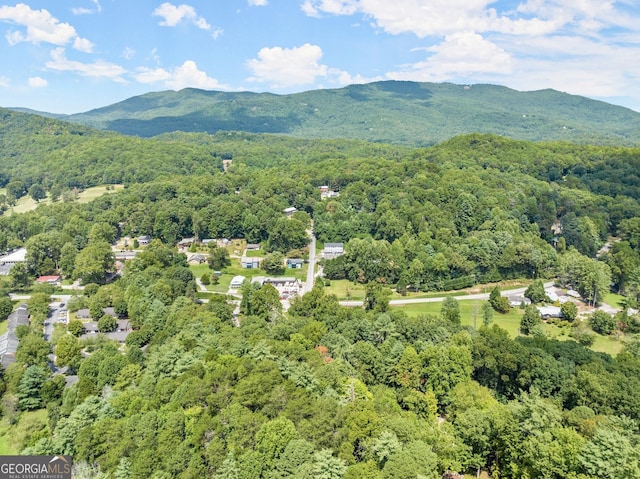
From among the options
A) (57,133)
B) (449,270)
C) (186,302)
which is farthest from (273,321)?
(57,133)

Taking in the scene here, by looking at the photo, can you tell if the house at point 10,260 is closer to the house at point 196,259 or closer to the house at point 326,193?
the house at point 196,259

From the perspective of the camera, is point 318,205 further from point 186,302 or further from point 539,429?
point 539,429

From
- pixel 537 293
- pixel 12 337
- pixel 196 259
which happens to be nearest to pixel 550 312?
pixel 537 293

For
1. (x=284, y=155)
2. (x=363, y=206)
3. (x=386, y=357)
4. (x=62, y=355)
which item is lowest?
(x=62, y=355)

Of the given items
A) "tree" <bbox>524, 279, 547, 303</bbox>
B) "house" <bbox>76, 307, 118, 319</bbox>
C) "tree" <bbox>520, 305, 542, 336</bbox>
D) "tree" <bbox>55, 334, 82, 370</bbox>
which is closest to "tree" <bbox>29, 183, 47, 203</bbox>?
"house" <bbox>76, 307, 118, 319</bbox>

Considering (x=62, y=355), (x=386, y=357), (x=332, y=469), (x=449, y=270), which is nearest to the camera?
(x=332, y=469)

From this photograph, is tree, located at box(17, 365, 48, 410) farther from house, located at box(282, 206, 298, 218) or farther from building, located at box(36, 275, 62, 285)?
house, located at box(282, 206, 298, 218)

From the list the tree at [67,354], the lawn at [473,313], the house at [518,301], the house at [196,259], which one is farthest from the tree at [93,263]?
the house at [518,301]
